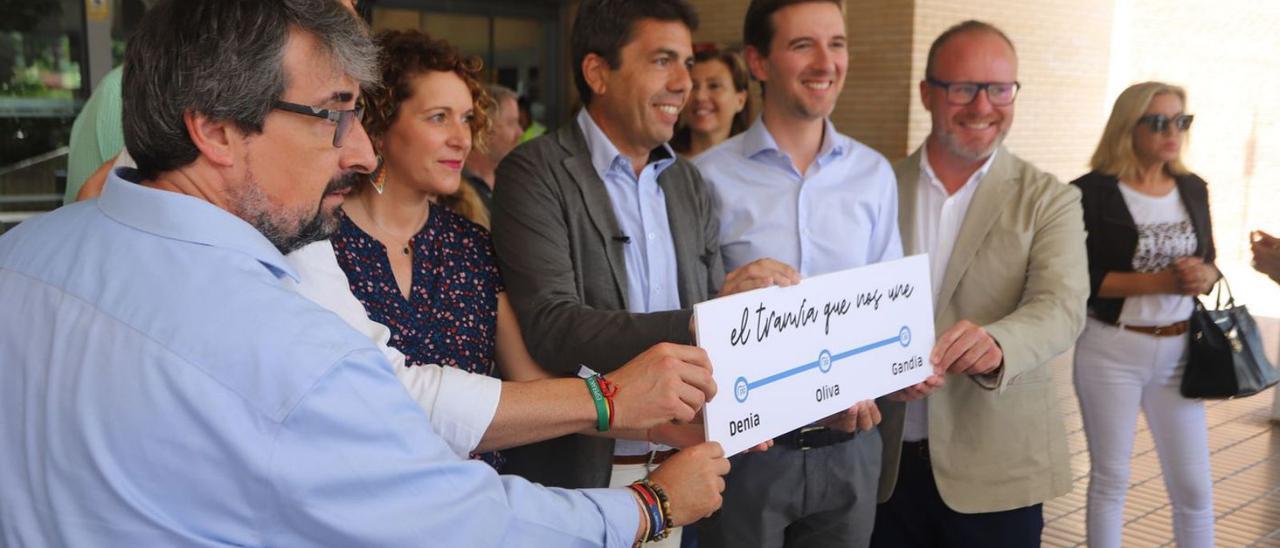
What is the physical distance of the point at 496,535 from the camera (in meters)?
1.36


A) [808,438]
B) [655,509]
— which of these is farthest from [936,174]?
[655,509]

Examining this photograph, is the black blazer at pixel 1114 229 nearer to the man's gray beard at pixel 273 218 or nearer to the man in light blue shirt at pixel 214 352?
the man in light blue shirt at pixel 214 352

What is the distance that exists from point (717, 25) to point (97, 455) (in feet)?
34.9

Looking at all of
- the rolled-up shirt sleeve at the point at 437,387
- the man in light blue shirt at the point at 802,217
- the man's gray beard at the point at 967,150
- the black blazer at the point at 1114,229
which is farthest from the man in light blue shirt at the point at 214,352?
the black blazer at the point at 1114,229

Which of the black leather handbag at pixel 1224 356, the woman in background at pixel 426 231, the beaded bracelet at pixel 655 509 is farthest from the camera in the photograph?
the black leather handbag at pixel 1224 356

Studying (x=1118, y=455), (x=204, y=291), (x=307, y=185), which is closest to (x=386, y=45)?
(x=307, y=185)

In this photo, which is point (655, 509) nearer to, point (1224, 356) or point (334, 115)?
point (334, 115)

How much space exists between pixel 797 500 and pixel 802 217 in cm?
75

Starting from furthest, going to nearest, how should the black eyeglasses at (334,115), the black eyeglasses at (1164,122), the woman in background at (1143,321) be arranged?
the black eyeglasses at (1164,122), the woman in background at (1143,321), the black eyeglasses at (334,115)

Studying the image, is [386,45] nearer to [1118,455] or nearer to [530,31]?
[1118,455]

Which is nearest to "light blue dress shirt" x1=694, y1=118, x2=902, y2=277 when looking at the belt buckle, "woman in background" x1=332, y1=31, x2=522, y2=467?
the belt buckle

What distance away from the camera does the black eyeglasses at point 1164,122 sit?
3.83m

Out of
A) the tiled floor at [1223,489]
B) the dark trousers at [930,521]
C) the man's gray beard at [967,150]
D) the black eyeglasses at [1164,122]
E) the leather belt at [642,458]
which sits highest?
the black eyeglasses at [1164,122]

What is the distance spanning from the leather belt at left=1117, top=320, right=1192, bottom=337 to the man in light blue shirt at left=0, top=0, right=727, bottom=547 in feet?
10.1
